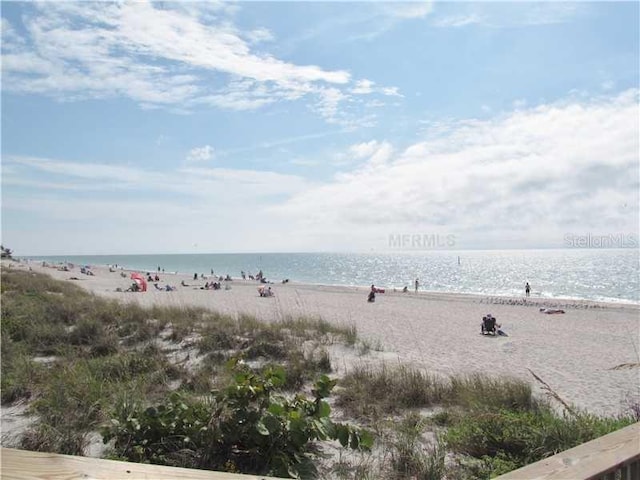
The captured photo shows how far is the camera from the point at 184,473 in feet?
3.86

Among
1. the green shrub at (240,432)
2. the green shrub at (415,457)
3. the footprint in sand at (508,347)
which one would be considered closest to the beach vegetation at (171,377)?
the green shrub at (240,432)

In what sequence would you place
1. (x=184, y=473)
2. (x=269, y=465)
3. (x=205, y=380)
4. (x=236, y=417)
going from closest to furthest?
(x=184, y=473), (x=269, y=465), (x=236, y=417), (x=205, y=380)

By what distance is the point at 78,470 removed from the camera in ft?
3.92

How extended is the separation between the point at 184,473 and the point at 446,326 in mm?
18054

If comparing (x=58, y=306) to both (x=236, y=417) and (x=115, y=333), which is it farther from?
(x=236, y=417)

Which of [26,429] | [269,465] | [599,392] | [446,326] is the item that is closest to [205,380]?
[26,429]

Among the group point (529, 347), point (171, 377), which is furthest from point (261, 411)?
point (529, 347)

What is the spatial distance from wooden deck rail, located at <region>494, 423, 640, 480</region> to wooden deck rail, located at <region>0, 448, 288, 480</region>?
33.3 inches

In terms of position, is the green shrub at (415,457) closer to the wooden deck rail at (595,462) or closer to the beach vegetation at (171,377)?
the beach vegetation at (171,377)

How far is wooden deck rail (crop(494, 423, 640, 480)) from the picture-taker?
1335 mm

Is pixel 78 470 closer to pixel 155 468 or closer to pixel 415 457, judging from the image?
pixel 155 468

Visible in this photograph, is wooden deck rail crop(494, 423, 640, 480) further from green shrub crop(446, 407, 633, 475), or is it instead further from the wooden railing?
green shrub crop(446, 407, 633, 475)

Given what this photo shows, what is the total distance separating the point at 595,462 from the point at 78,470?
4.95 ft

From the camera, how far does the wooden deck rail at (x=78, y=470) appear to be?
1.17m
